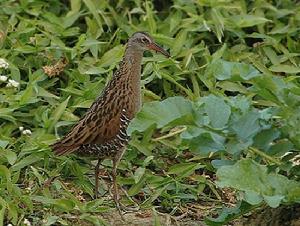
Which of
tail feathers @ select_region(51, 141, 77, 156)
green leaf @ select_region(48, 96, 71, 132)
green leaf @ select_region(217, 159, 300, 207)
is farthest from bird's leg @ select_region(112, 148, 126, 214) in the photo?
green leaf @ select_region(217, 159, 300, 207)

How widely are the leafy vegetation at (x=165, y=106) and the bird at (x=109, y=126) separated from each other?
16cm

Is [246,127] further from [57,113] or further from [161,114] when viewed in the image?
[57,113]

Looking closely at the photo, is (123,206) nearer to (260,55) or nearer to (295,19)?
(260,55)

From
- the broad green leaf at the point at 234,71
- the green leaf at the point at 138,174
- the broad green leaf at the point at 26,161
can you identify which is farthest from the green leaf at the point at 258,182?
the broad green leaf at the point at 26,161

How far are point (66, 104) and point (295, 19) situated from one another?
2171mm

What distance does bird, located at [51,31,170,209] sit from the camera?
6227 millimetres

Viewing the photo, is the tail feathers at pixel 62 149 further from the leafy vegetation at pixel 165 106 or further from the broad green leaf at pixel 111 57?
the broad green leaf at pixel 111 57

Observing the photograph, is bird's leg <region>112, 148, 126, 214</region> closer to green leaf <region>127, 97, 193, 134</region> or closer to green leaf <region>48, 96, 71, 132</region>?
green leaf <region>48, 96, 71, 132</region>

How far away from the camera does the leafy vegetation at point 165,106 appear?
196 inches

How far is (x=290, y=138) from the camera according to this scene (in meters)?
5.00

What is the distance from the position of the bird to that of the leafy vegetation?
0.16 m

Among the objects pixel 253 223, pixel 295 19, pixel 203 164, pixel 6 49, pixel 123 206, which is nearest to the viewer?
pixel 253 223

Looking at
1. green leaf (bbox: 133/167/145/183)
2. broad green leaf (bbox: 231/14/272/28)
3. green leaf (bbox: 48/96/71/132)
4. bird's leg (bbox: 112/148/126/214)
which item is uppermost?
broad green leaf (bbox: 231/14/272/28)

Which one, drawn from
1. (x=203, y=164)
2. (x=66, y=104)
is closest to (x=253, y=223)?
(x=203, y=164)
